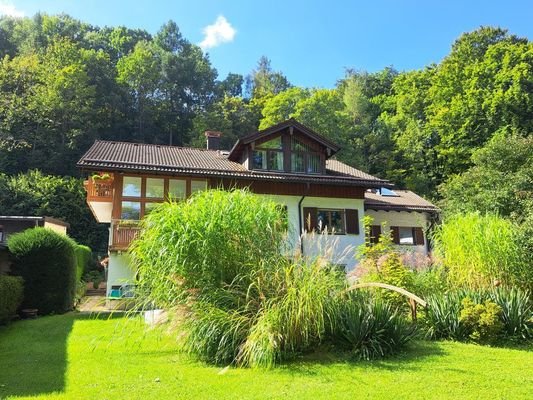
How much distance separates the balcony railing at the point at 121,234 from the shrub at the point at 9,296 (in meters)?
4.01

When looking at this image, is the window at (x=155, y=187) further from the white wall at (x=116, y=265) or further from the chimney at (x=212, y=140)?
the chimney at (x=212, y=140)

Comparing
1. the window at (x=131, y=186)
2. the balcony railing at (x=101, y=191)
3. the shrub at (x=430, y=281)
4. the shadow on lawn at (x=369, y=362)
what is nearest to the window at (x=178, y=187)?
the window at (x=131, y=186)

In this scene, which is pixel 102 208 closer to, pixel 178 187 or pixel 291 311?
pixel 178 187

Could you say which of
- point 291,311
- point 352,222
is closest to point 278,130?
point 352,222

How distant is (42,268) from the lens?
1387cm

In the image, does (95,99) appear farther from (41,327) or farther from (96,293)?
(41,327)

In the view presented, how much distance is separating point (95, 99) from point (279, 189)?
104ft

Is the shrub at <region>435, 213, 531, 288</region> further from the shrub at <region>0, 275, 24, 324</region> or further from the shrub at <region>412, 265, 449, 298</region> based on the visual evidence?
the shrub at <region>0, 275, 24, 324</region>

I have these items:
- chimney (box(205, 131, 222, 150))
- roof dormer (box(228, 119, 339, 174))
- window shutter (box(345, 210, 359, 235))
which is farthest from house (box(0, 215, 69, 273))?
window shutter (box(345, 210, 359, 235))

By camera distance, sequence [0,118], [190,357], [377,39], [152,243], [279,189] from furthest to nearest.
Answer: [0,118] → [377,39] → [279,189] → [152,243] → [190,357]

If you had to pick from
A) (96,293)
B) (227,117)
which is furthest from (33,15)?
(96,293)

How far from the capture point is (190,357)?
23.8 ft

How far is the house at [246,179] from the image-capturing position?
17344mm

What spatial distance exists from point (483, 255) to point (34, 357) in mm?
8802
